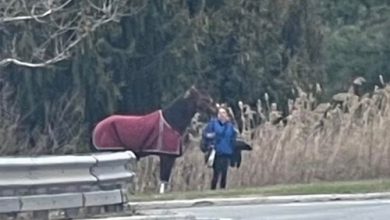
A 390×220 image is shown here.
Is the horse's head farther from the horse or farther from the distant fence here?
the distant fence

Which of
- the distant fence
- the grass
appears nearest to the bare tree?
the grass

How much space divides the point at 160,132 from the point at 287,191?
2895 millimetres

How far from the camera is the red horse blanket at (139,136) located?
25812 millimetres

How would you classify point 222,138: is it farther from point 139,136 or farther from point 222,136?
point 139,136

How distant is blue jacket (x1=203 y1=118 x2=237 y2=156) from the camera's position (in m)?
26.1

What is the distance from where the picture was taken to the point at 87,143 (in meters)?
36.9

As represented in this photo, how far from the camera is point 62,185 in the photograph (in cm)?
1770

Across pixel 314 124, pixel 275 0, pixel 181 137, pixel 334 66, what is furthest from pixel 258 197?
pixel 334 66

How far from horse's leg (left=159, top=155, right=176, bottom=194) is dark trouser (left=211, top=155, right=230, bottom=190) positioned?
31.2 inches

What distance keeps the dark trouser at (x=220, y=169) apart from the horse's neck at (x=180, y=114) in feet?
2.75

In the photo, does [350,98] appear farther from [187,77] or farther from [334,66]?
[334,66]

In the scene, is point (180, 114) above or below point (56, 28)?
below

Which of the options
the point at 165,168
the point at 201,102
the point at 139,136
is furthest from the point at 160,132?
the point at 201,102

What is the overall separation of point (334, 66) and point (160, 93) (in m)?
18.3
